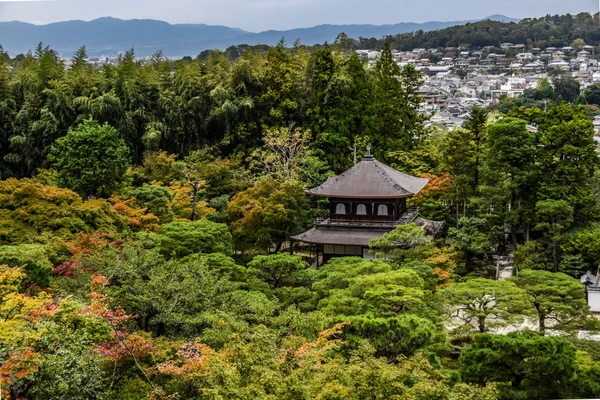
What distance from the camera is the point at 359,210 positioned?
19.6 m

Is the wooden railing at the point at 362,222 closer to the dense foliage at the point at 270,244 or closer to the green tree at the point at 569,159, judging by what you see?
the dense foliage at the point at 270,244

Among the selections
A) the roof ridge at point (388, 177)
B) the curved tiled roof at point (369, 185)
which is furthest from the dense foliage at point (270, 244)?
the roof ridge at point (388, 177)

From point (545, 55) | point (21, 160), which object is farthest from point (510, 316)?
point (545, 55)

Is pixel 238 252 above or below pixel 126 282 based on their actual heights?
below

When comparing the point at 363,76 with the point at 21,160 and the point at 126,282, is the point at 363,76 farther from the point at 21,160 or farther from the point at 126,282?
the point at 126,282

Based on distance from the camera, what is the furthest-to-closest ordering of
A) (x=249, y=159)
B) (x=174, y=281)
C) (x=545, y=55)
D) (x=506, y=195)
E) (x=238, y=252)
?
(x=545, y=55)
(x=249, y=159)
(x=238, y=252)
(x=506, y=195)
(x=174, y=281)

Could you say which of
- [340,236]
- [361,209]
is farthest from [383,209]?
[340,236]

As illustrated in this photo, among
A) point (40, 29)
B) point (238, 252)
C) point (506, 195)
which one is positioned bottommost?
point (238, 252)

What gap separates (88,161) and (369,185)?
7807 mm

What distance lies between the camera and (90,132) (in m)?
19.7

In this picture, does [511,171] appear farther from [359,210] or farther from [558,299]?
[558,299]

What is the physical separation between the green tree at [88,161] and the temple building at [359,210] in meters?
5.66

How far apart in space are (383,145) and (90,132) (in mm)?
10413

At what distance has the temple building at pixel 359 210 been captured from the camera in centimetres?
1894
